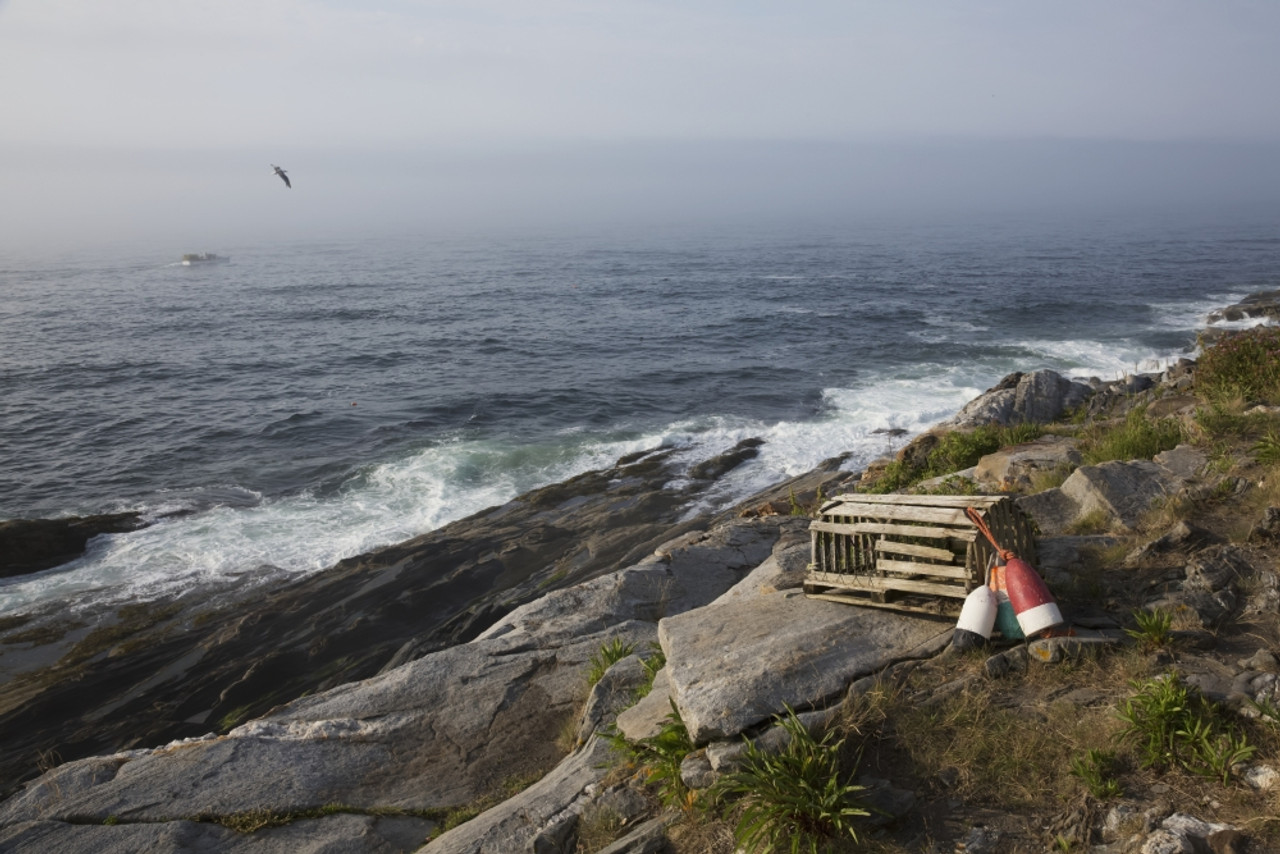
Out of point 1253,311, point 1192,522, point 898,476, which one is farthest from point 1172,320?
point 1192,522

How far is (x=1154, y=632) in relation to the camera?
5.89 metres

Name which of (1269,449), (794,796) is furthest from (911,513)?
(1269,449)

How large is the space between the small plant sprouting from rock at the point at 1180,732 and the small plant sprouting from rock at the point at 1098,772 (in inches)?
8.3

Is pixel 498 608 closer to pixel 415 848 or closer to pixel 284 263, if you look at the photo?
pixel 415 848

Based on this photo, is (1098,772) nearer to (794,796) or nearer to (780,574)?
(794,796)

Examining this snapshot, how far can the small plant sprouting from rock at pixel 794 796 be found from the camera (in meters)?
4.71

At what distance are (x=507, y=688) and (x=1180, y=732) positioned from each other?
613 centimetres

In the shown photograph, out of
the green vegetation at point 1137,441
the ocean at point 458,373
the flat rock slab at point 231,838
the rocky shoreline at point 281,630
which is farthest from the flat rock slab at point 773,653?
the ocean at point 458,373

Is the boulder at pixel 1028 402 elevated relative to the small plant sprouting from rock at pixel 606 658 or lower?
lower

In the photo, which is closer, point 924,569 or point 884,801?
point 884,801

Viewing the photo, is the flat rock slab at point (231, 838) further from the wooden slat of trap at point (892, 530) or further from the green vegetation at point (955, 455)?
the green vegetation at point (955, 455)

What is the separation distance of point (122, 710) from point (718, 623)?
10404 mm

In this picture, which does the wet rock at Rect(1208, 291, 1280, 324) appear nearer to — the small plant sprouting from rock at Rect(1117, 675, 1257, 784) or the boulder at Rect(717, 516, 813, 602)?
the boulder at Rect(717, 516, 813, 602)

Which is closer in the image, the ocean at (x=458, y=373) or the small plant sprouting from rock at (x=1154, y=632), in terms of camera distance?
the small plant sprouting from rock at (x=1154, y=632)
